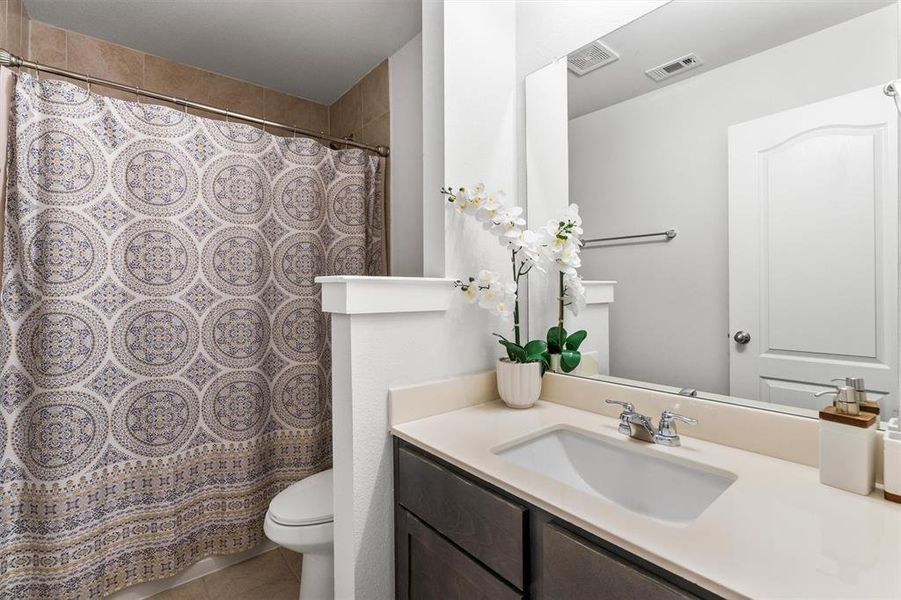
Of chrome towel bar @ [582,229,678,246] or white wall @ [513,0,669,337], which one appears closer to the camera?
chrome towel bar @ [582,229,678,246]

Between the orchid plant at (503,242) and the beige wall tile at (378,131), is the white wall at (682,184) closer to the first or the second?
the orchid plant at (503,242)

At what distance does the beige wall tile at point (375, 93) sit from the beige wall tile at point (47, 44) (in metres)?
1.35

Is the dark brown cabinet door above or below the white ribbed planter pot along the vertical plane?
below

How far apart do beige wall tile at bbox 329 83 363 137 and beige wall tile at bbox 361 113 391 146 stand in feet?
0.29

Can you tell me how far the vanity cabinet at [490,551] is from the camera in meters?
0.61

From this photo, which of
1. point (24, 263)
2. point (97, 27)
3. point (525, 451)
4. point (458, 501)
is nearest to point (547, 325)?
point (525, 451)

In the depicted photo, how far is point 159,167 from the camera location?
62.9 inches

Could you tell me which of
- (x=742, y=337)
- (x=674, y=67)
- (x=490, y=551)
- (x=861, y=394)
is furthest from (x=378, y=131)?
(x=861, y=394)

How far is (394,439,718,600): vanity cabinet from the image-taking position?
612 mm

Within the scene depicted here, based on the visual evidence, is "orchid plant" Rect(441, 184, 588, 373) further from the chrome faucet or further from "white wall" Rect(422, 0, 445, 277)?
the chrome faucet

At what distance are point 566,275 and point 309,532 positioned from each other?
116 cm

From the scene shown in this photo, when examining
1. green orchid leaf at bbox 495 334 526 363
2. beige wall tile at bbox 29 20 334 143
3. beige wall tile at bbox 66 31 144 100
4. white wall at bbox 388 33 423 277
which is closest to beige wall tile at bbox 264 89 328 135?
beige wall tile at bbox 29 20 334 143

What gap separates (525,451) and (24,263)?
5.47ft

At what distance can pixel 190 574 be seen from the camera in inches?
68.1
